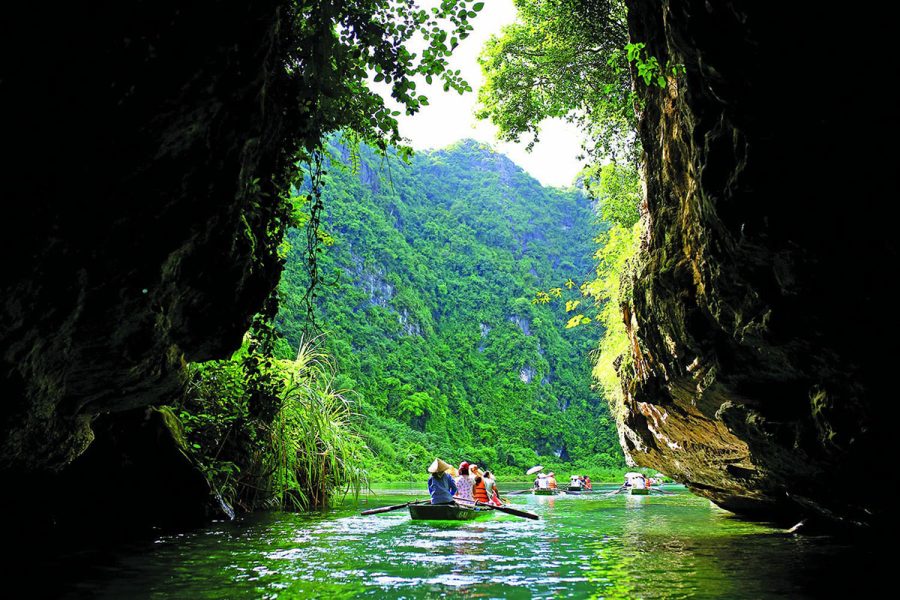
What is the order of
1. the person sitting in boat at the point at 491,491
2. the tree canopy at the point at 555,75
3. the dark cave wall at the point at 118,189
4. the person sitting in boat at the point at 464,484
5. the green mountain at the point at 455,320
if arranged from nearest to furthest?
1. the dark cave wall at the point at 118,189
2. the tree canopy at the point at 555,75
3. the person sitting in boat at the point at 464,484
4. the person sitting in boat at the point at 491,491
5. the green mountain at the point at 455,320

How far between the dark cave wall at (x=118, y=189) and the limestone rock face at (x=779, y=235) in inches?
122

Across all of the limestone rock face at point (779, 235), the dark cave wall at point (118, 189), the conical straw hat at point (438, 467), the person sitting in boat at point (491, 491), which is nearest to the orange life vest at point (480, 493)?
the person sitting in boat at point (491, 491)

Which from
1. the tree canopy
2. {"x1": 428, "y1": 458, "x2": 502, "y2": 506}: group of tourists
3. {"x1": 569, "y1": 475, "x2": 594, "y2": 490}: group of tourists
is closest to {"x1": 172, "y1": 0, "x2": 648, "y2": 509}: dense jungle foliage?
the tree canopy

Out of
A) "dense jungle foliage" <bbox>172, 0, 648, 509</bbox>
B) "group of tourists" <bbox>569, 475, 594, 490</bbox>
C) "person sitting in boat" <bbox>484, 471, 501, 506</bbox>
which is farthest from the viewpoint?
"group of tourists" <bbox>569, 475, 594, 490</bbox>

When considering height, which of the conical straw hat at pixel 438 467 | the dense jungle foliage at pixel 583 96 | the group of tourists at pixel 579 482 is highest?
→ the dense jungle foliage at pixel 583 96

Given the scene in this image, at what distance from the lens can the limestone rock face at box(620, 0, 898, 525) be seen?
3670mm

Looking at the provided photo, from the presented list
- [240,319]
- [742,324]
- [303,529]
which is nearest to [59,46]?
[240,319]

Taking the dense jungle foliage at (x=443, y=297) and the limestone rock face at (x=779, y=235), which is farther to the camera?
the dense jungle foliage at (x=443, y=297)

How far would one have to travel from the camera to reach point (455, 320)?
76.4 metres

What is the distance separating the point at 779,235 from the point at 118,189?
13.9ft

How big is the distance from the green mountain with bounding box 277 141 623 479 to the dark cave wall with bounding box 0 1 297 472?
31284 millimetres

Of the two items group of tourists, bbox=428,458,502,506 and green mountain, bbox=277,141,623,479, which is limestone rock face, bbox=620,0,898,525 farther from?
green mountain, bbox=277,141,623,479

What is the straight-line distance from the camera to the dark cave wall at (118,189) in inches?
123

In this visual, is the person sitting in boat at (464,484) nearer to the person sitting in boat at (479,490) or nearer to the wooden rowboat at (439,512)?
the person sitting in boat at (479,490)
